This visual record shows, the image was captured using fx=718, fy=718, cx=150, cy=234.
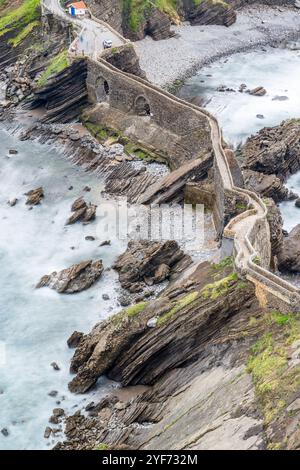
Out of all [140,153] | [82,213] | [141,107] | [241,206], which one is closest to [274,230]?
[241,206]

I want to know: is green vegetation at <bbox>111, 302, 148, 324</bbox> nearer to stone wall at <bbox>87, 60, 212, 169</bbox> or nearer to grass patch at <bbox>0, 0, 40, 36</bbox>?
stone wall at <bbox>87, 60, 212, 169</bbox>

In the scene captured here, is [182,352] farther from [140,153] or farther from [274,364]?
[140,153]

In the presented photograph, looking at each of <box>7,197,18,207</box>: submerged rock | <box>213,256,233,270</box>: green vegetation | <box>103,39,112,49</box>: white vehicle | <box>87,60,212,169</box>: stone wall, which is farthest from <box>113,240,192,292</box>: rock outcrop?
<box>103,39,112,49</box>: white vehicle

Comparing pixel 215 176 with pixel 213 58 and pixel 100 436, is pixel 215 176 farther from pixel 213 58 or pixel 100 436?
pixel 213 58

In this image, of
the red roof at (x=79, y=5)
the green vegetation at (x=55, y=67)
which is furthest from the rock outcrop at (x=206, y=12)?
the green vegetation at (x=55, y=67)

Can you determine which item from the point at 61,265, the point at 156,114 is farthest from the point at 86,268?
the point at 156,114

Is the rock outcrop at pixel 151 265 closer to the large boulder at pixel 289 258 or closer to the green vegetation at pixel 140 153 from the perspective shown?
the large boulder at pixel 289 258
